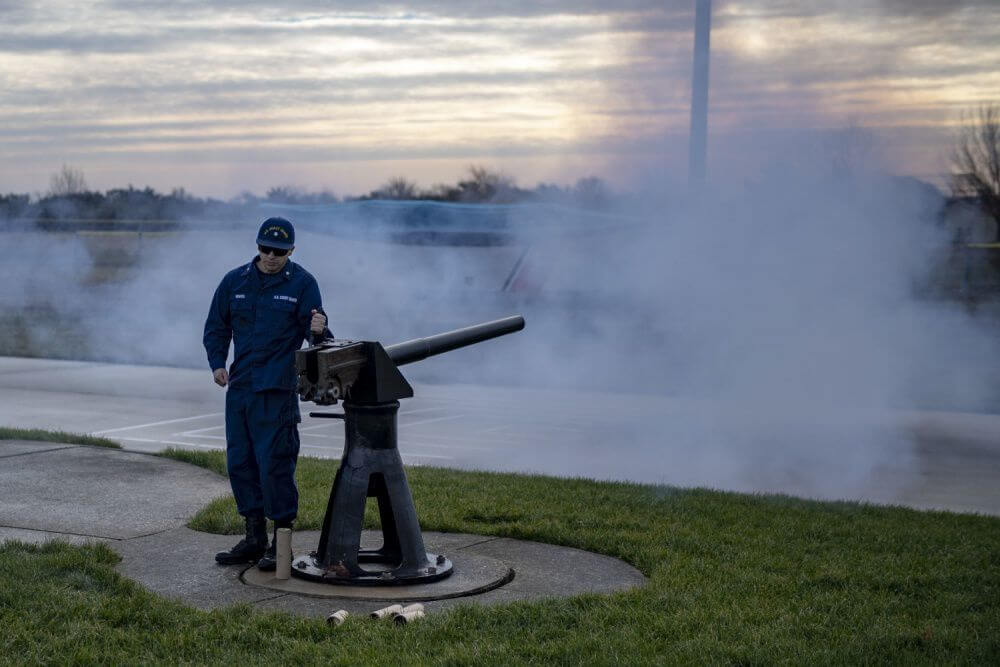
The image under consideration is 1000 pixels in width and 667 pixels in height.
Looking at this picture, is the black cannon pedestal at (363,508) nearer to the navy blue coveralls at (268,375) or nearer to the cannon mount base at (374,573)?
the cannon mount base at (374,573)

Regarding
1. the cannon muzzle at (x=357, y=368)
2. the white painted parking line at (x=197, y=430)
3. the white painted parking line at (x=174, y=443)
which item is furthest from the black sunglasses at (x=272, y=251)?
the white painted parking line at (x=197, y=430)

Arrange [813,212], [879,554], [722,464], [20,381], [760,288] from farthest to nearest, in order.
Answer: [20,381] < [760,288] < [813,212] < [722,464] < [879,554]

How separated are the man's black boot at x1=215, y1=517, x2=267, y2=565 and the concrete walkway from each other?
0.05 meters

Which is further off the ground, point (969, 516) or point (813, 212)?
point (813, 212)

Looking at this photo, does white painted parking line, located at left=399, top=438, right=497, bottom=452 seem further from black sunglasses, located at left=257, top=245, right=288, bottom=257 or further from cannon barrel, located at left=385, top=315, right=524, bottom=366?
black sunglasses, located at left=257, top=245, right=288, bottom=257

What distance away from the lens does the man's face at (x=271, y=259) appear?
5.77m

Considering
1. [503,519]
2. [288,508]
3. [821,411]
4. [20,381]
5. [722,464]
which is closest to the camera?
[288,508]

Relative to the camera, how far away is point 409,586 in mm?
5645

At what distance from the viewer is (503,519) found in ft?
23.5

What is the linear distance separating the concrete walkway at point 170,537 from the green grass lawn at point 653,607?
18cm

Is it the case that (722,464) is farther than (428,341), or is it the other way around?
(722,464)

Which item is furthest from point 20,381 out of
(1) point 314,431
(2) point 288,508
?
(2) point 288,508

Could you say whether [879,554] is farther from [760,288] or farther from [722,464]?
[760,288]

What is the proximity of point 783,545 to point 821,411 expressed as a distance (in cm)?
594
